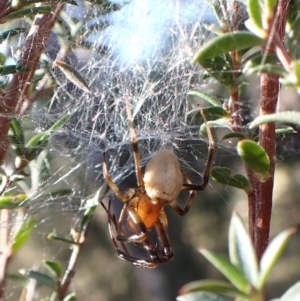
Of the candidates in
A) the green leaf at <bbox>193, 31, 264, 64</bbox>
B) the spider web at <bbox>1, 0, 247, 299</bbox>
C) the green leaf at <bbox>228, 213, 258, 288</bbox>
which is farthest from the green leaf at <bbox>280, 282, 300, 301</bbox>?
the spider web at <bbox>1, 0, 247, 299</bbox>

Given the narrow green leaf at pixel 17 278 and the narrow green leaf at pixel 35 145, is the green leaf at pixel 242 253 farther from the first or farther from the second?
the narrow green leaf at pixel 17 278

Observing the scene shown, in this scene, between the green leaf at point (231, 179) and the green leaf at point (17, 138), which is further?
the green leaf at point (17, 138)

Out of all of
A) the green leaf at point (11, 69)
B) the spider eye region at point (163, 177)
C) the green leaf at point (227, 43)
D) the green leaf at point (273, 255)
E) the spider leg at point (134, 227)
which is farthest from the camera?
the spider leg at point (134, 227)

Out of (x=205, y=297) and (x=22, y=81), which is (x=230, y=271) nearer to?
(x=205, y=297)

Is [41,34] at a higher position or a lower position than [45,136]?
higher

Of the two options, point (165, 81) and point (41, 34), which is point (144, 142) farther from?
point (41, 34)

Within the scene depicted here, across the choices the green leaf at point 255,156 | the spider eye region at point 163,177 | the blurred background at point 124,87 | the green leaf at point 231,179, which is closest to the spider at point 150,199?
the spider eye region at point 163,177

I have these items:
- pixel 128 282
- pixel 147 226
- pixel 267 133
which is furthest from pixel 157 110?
pixel 128 282

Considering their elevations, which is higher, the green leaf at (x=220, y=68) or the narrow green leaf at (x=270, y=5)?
the narrow green leaf at (x=270, y=5)
